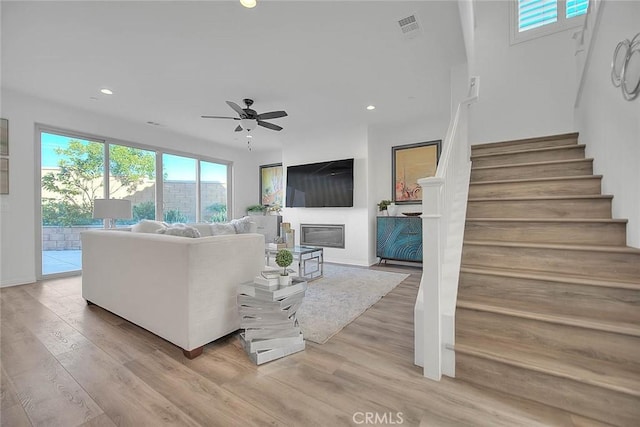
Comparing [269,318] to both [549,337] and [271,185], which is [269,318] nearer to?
[549,337]

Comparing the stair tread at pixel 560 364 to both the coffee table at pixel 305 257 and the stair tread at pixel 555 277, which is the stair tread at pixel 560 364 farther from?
the coffee table at pixel 305 257

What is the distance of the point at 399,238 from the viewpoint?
4.78 m

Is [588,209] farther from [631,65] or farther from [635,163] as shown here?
[631,65]

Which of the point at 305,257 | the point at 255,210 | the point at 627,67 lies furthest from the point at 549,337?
the point at 255,210

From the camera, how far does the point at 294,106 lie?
4.23 m

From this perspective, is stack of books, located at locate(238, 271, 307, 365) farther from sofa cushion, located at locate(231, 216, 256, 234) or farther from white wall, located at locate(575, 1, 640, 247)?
sofa cushion, located at locate(231, 216, 256, 234)

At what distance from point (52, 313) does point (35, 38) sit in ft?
8.77

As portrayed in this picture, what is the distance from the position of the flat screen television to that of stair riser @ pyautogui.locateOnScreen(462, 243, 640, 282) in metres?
3.41

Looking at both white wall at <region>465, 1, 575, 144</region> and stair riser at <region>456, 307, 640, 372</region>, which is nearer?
stair riser at <region>456, 307, 640, 372</region>

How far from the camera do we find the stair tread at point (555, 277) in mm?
1450

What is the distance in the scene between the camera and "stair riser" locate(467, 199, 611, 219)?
1.96m

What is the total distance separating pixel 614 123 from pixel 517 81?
6.78ft

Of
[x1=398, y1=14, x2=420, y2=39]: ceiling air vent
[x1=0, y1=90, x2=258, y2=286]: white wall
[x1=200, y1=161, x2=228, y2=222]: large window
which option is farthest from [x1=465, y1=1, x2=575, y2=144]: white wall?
[x1=0, y1=90, x2=258, y2=286]: white wall

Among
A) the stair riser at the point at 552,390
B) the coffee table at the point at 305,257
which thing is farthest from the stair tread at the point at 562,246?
the coffee table at the point at 305,257
